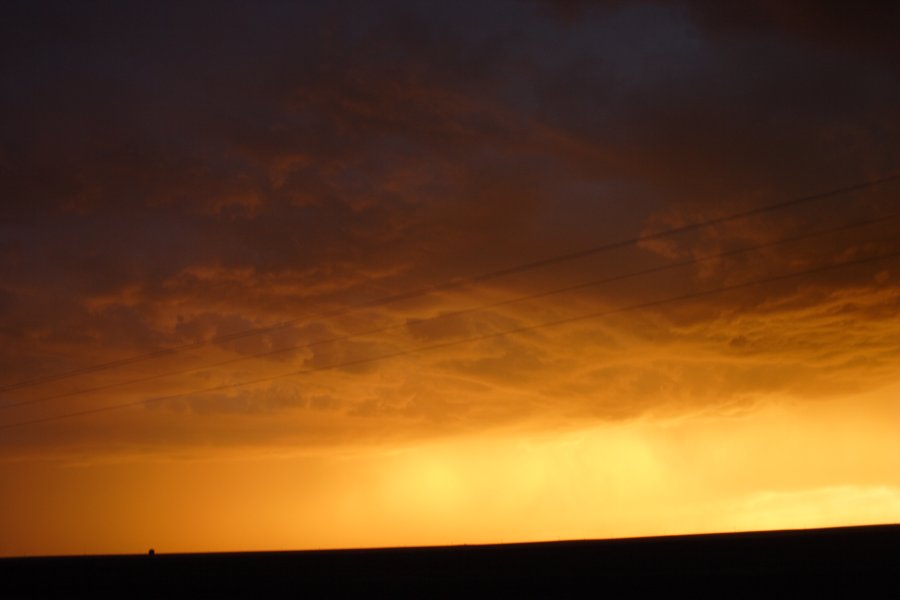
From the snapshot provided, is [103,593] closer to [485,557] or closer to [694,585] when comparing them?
[485,557]

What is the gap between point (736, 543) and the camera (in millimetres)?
46375

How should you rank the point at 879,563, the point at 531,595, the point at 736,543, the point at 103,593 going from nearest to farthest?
the point at 531,595 → the point at 879,563 → the point at 103,593 → the point at 736,543

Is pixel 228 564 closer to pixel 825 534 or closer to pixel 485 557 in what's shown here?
pixel 485 557

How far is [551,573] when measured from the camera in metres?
35.8

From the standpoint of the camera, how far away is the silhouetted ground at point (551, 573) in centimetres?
2861

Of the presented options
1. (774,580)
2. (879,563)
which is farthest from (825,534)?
(774,580)

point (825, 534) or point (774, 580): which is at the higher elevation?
point (825, 534)

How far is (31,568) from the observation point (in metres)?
57.0

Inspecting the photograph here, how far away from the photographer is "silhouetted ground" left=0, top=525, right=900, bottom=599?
28609mm

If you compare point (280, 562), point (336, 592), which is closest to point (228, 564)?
point (280, 562)

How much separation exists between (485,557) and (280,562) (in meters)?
13.8

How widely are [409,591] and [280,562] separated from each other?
Answer: 948 inches

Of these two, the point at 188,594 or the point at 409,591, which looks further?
the point at 188,594

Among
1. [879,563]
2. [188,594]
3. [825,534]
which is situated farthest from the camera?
[825,534]
